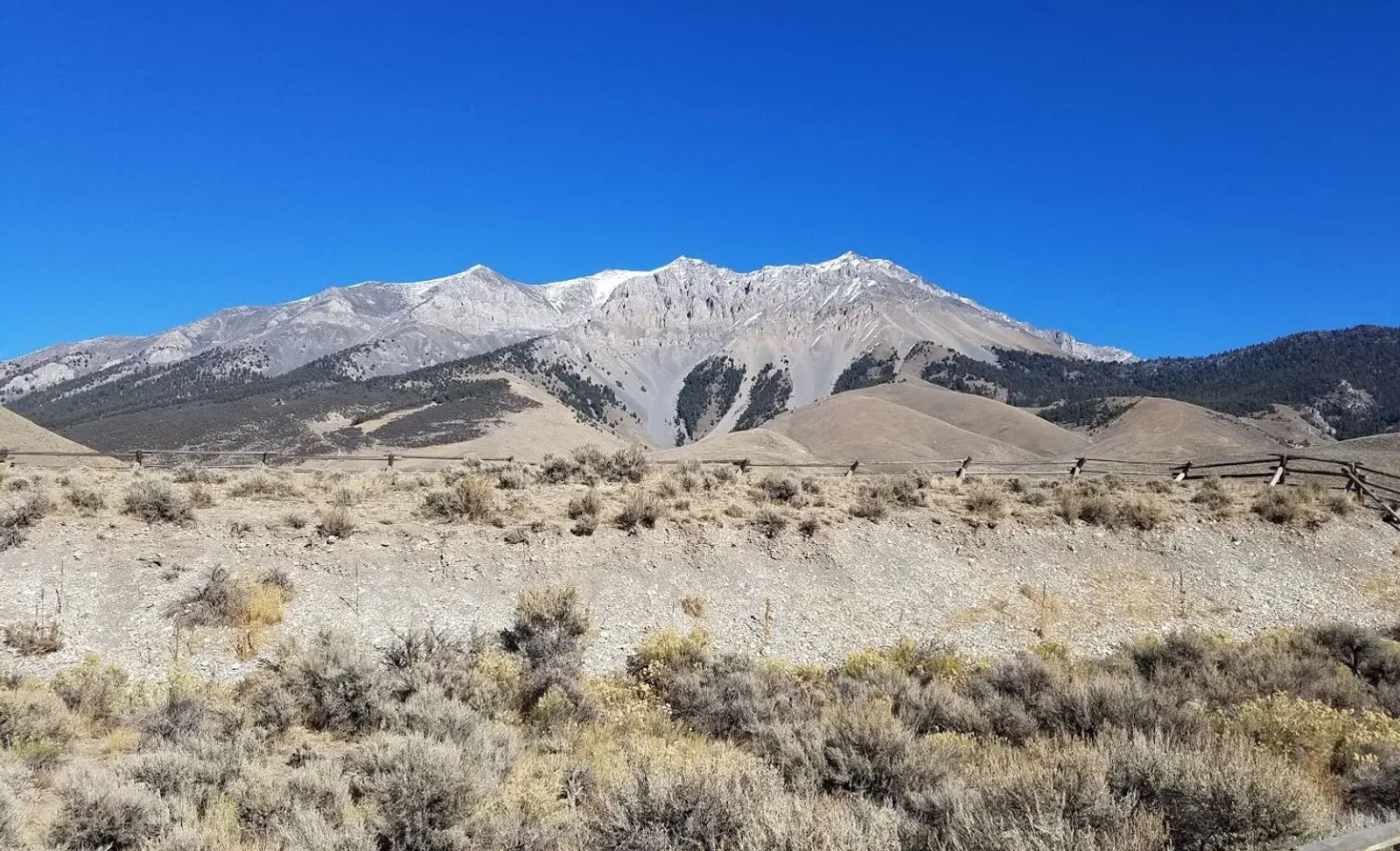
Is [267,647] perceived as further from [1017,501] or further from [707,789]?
[1017,501]

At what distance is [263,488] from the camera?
717 inches

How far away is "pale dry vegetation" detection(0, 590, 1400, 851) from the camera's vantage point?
5160mm

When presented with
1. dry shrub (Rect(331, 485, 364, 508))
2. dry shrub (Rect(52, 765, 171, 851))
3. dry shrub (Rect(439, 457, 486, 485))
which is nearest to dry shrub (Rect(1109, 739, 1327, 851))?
dry shrub (Rect(52, 765, 171, 851))

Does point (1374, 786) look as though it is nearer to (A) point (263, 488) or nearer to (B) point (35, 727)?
(B) point (35, 727)

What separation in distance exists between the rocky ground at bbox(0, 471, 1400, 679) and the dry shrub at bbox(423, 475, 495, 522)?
1.67ft

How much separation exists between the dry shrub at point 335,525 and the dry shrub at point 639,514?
6015 millimetres

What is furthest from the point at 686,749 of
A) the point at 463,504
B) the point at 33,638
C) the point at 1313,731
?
the point at 33,638

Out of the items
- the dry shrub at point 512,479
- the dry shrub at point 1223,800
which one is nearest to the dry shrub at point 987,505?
the dry shrub at point 512,479

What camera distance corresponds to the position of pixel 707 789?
5.50 metres

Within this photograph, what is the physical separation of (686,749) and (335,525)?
1053 centimetres

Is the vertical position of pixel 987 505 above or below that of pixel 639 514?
below

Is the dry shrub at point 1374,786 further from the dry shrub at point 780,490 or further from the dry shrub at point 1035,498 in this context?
the dry shrub at point 1035,498

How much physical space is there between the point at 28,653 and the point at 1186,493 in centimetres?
2983

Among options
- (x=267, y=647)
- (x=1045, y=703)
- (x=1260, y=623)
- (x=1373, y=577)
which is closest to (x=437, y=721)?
(x=267, y=647)
